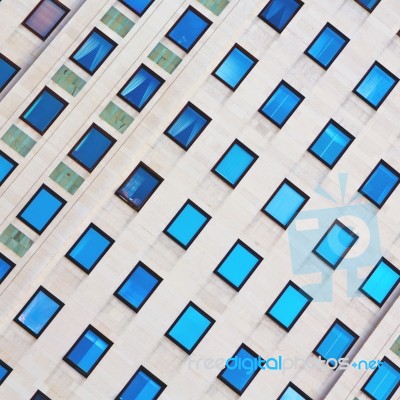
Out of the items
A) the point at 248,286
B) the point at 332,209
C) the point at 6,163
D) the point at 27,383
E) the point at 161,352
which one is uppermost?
the point at 332,209

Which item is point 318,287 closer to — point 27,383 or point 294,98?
point 294,98

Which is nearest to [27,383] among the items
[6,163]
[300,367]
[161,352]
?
[161,352]

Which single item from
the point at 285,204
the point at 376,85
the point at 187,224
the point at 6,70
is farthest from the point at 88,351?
the point at 376,85

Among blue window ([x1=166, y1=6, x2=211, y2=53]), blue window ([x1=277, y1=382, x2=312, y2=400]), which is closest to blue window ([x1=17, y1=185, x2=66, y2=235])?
blue window ([x1=166, y1=6, x2=211, y2=53])

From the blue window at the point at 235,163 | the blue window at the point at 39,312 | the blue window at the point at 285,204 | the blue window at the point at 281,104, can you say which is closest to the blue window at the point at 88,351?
the blue window at the point at 39,312

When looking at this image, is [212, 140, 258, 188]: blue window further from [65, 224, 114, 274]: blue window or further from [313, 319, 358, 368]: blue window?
[313, 319, 358, 368]: blue window

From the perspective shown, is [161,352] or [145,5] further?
[145,5]

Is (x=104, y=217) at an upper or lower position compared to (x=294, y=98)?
lower
